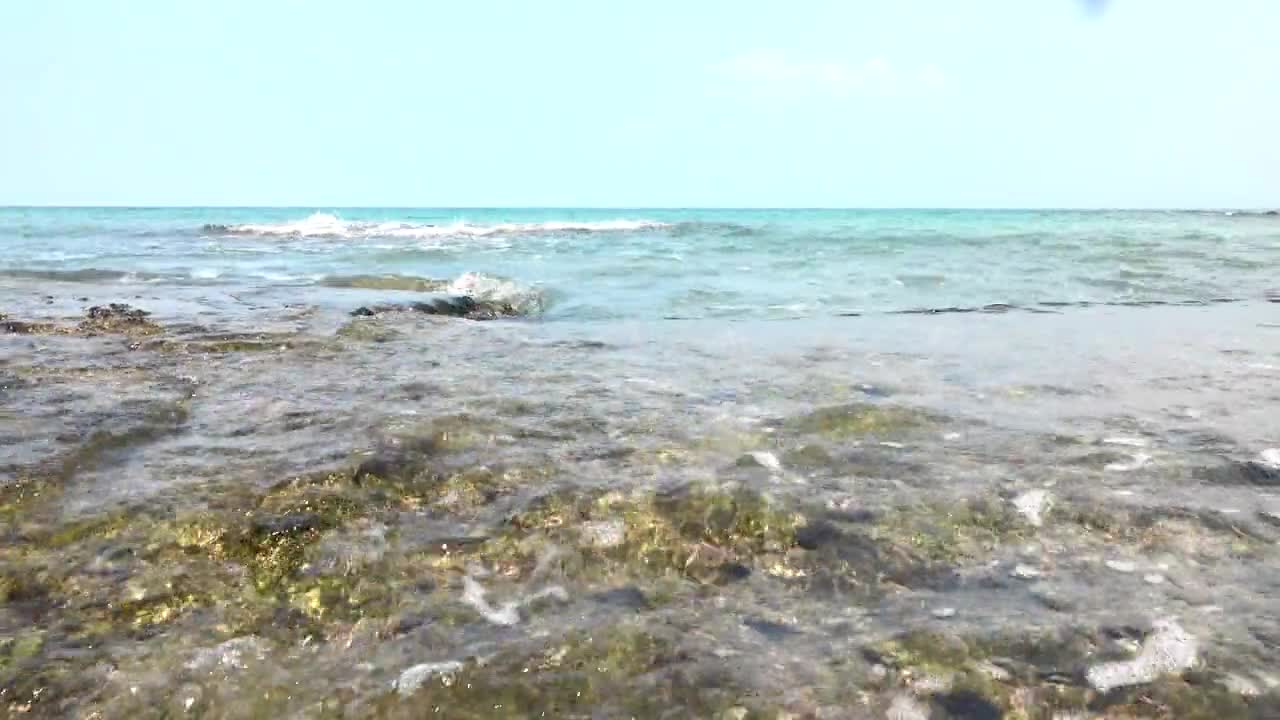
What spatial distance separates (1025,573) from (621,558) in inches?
67.1

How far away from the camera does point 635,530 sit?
148 inches

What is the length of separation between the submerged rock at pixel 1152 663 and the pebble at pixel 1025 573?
0.52 meters

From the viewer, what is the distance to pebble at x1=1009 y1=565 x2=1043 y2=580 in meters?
3.32

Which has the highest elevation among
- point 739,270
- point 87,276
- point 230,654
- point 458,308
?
point 230,654

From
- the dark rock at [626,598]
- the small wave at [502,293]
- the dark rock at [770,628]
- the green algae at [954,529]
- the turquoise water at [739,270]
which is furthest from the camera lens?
the turquoise water at [739,270]

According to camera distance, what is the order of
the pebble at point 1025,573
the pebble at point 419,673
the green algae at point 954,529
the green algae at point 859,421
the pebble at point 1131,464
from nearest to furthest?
1. the pebble at point 419,673
2. the pebble at point 1025,573
3. the green algae at point 954,529
4. the pebble at point 1131,464
5. the green algae at point 859,421

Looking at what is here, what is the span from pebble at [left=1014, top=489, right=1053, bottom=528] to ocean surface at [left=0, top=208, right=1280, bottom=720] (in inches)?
0.6

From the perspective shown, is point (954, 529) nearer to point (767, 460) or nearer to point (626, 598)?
point (767, 460)

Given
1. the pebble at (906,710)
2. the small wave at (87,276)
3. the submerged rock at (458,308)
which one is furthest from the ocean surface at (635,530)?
the small wave at (87,276)

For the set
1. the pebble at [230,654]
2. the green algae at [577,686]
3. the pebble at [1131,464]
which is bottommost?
the pebble at [1131,464]

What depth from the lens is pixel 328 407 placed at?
5809mm

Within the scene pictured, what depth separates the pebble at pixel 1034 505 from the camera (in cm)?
387

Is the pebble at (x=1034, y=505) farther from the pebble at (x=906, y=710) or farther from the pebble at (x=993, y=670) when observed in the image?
the pebble at (x=906, y=710)

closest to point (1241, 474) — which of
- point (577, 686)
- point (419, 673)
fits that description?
point (577, 686)
